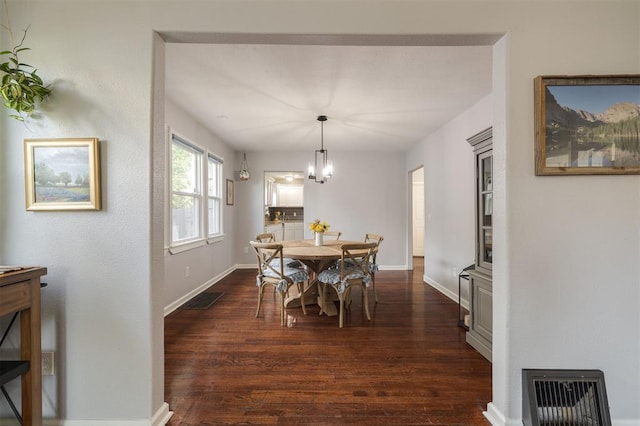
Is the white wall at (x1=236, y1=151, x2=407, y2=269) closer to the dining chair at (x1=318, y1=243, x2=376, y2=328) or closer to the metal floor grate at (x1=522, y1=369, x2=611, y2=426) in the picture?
the dining chair at (x1=318, y1=243, x2=376, y2=328)

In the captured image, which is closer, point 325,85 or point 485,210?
point 485,210

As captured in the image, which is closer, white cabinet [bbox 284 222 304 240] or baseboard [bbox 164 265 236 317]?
baseboard [bbox 164 265 236 317]

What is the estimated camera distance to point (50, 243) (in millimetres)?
1486

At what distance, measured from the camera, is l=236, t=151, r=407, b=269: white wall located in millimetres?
5715

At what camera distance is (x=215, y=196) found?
15.7 feet

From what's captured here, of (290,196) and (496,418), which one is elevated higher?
(290,196)

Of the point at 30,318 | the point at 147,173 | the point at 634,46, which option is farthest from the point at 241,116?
the point at 634,46

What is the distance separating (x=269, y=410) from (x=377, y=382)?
763 mm

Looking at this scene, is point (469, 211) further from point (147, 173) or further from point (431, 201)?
point (147, 173)

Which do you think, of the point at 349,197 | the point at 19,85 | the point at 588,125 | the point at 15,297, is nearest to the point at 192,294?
the point at 15,297

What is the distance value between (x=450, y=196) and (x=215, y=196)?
12.6ft

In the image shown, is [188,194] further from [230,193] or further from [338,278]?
[338,278]

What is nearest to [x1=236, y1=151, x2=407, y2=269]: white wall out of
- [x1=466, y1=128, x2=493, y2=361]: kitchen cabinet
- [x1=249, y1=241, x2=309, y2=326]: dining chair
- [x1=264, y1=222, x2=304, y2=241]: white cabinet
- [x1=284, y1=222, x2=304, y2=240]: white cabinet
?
[x1=264, y1=222, x2=304, y2=241]: white cabinet

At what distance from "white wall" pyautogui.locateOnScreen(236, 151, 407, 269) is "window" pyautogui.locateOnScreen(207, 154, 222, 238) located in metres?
0.81
